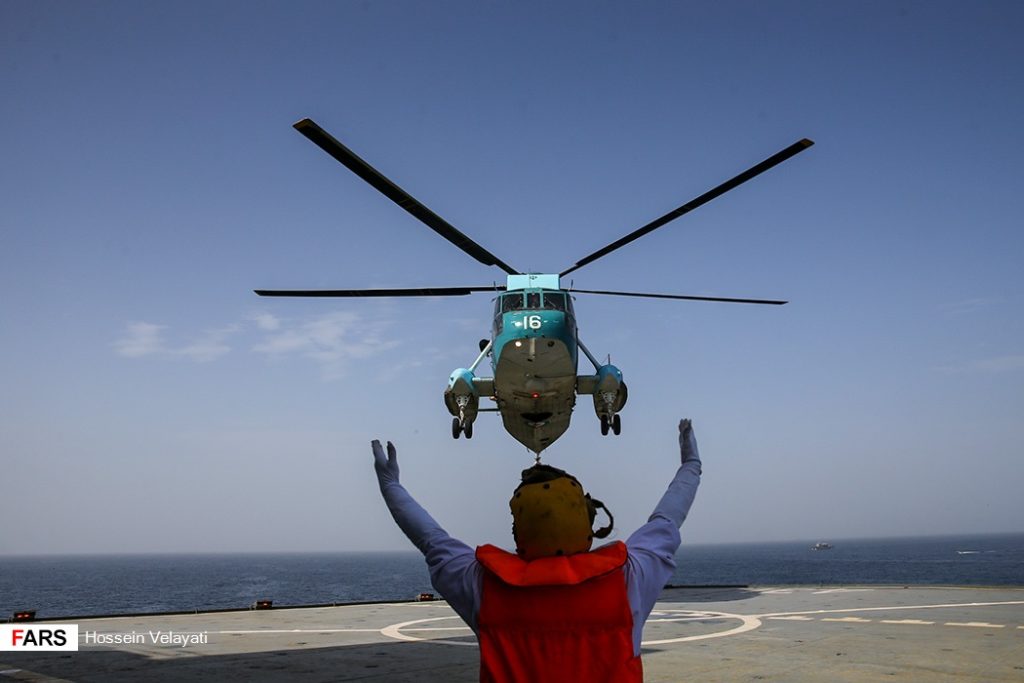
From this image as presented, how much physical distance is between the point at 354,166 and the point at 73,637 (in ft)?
42.9

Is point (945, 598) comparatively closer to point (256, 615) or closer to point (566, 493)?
point (256, 615)

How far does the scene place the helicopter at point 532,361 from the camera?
61.3 ft

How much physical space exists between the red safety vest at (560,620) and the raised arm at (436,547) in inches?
6.0

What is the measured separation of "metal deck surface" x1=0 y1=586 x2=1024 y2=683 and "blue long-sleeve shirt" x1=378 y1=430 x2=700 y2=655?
9.42m

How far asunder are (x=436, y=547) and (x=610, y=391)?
17.7 meters

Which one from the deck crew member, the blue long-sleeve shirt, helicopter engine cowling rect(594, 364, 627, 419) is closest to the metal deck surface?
helicopter engine cowling rect(594, 364, 627, 419)

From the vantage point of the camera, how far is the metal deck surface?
12.4 metres

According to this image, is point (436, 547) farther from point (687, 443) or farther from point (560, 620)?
point (687, 443)

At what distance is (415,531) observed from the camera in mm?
3598

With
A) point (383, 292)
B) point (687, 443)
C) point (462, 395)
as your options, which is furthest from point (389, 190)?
point (687, 443)

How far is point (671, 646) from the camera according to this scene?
51.0ft

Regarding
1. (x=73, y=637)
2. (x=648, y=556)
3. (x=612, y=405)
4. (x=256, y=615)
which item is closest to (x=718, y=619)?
(x=612, y=405)

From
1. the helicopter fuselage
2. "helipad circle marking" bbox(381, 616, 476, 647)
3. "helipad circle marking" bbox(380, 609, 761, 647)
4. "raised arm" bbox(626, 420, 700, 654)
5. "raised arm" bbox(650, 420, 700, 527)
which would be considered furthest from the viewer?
the helicopter fuselage

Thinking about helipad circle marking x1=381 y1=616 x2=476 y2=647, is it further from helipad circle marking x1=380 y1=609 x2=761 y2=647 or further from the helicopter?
the helicopter
